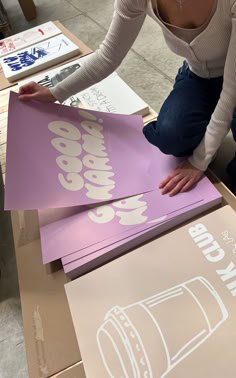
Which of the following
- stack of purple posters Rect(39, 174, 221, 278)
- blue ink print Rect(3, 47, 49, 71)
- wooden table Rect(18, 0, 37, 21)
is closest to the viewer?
stack of purple posters Rect(39, 174, 221, 278)

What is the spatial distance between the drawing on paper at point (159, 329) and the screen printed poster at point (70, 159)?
230 mm

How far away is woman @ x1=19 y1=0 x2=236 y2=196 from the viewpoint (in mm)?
682

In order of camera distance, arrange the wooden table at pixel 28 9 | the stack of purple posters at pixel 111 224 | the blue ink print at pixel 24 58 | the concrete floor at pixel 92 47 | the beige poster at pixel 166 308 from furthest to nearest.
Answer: the wooden table at pixel 28 9, the blue ink print at pixel 24 58, the concrete floor at pixel 92 47, the stack of purple posters at pixel 111 224, the beige poster at pixel 166 308

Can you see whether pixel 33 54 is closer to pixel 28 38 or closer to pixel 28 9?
pixel 28 38

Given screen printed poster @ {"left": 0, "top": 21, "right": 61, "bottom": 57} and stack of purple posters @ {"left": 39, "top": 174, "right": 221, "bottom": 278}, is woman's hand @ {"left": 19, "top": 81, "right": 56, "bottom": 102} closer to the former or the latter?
stack of purple posters @ {"left": 39, "top": 174, "right": 221, "bottom": 278}

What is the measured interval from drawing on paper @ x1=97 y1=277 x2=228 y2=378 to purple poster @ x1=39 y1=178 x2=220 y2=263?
14 cm

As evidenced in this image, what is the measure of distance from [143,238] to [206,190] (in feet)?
0.50

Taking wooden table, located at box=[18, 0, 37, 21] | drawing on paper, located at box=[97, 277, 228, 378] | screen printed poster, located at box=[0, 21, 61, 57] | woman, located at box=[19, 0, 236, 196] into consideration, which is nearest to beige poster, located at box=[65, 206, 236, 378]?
drawing on paper, located at box=[97, 277, 228, 378]

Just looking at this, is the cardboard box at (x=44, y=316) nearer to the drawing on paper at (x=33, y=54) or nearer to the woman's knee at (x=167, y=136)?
the woman's knee at (x=167, y=136)

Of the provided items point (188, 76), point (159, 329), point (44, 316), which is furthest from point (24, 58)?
point (159, 329)

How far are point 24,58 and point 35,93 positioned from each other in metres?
0.55

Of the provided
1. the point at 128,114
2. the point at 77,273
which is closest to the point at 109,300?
the point at 77,273

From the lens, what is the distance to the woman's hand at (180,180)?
0.71 m

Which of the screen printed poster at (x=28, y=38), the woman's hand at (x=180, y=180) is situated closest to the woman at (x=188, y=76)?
the woman's hand at (x=180, y=180)
